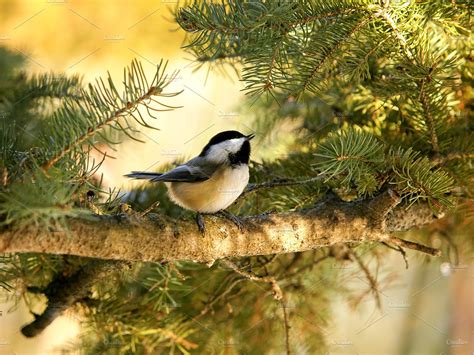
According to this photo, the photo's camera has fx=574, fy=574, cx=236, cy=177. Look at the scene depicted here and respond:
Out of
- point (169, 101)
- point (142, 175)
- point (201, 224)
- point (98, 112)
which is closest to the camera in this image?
point (98, 112)

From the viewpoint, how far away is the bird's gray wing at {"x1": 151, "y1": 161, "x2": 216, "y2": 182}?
921 mm

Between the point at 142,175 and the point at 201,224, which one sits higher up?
the point at 142,175

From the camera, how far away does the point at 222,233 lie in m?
0.71

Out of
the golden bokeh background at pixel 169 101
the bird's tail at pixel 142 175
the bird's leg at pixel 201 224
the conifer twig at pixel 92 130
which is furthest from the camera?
the golden bokeh background at pixel 169 101

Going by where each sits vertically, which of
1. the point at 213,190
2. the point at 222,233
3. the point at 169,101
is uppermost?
the point at 169,101

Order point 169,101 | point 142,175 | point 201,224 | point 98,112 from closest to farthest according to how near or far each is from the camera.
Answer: point 98,112
point 201,224
point 142,175
point 169,101

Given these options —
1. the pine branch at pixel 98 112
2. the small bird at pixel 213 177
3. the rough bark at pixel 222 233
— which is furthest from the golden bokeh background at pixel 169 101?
the pine branch at pixel 98 112

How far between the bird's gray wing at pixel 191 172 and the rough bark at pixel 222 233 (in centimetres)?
Answer: 20

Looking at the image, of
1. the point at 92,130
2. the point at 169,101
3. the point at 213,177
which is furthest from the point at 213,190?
the point at 169,101

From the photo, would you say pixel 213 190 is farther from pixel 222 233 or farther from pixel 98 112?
pixel 98 112

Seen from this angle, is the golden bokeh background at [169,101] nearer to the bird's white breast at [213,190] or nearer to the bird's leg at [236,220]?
the bird's white breast at [213,190]

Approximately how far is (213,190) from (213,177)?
0.19 ft

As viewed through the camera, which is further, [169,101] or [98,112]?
[169,101]

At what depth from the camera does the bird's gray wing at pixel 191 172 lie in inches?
36.3
